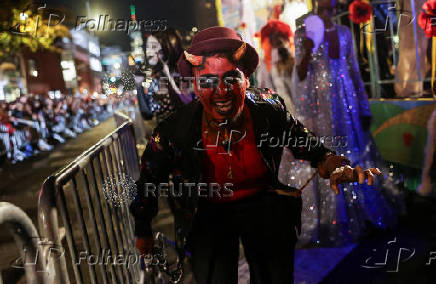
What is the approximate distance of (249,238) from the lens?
2127 millimetres

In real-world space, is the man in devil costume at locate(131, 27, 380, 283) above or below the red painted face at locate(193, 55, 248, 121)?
below

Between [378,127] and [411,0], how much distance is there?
1835 mm

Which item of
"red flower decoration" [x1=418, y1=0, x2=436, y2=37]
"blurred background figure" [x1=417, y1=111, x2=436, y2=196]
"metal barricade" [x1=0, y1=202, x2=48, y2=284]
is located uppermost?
"red flower decoration" [x1=418, y1=0, x2=436, y2=37]

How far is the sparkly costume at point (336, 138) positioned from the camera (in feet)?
12.0

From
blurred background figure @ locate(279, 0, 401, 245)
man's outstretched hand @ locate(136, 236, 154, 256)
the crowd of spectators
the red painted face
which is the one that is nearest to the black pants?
man's outstretched hand @ locate(136, 236, 154, 256)

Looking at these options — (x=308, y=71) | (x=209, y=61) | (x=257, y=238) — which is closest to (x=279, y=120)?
(x=209, y=61)

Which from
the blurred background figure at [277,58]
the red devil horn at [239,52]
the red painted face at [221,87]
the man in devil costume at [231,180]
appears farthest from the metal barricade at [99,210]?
the blurred background figure at [277,58]

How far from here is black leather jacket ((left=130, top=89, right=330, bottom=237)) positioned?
211 cm

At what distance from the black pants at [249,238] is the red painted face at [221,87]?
57cm

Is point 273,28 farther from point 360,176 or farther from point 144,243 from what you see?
point 144,243

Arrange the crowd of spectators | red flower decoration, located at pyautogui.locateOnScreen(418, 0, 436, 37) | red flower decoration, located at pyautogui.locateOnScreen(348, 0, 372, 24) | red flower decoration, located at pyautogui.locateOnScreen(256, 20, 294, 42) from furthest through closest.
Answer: the crowd of spectators, red flower decoration, located at pyautogui.locateOnScreen(348, 0, 372, 24), red flower decoration, located at pyautogui.locateOnScreen(418, 0, 436, 37), red flower decoration, located at pyautogui.locateOnScreen(256, 20, 294, 42)

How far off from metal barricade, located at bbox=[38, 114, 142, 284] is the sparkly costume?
67.4 inches

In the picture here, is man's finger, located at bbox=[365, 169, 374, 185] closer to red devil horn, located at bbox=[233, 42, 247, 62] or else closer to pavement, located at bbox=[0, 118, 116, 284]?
red devil horn, located at bbox=[233, 42, 247, 62]

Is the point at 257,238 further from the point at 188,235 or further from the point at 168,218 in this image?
the point at 168,218
